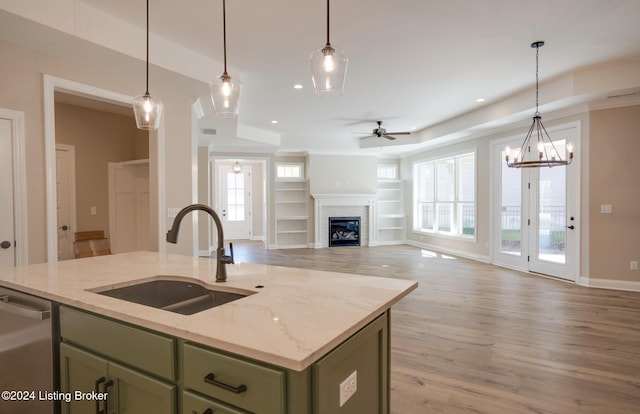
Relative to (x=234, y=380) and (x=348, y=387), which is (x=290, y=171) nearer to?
(x=348, y=387)

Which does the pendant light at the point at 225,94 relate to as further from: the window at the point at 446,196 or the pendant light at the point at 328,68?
the window at the point at 446,196

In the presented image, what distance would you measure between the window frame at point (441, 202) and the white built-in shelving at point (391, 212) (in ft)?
1.83

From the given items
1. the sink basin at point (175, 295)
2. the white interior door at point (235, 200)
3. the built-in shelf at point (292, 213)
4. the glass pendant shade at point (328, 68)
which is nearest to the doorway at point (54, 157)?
the sink basin at point (175, 295)

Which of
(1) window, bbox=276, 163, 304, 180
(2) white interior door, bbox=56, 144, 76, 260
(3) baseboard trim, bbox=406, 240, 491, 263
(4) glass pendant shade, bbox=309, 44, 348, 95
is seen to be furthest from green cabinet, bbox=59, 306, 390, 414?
(1) window, bbox=276, 163, 304, 180

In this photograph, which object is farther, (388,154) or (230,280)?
(388,154)

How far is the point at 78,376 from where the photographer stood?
148 centimetres

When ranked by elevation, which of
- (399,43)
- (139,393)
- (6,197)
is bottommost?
(139,393)

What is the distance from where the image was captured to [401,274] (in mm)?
5988

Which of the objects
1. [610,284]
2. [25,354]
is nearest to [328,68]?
[25,354]

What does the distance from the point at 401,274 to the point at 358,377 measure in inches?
194

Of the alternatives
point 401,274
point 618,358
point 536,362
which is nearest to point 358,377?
point 536,362

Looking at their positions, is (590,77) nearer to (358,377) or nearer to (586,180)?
(586,180)

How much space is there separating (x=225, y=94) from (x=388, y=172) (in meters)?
8.56

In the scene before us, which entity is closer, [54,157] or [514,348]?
[514,348]
